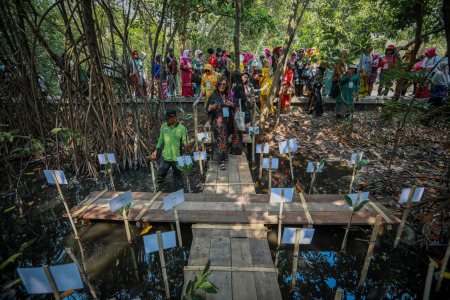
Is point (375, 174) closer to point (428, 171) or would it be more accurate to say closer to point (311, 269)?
point (428, 171)

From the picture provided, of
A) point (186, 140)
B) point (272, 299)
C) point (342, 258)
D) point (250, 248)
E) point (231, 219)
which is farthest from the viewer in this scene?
point (186, 140)

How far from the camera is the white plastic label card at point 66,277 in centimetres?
171

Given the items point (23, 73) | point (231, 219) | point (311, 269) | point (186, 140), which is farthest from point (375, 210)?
point (23, 73)

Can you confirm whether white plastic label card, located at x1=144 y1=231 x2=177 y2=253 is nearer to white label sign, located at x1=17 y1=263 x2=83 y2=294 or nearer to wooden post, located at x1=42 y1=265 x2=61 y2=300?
white label sign, located at x1=17 y1=263 x2=83 y2=294

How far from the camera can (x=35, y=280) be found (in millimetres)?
1705

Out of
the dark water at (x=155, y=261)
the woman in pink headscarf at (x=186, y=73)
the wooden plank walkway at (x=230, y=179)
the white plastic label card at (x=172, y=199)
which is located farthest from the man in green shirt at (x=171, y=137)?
the woman in pink headscarf at (x=186, y=73)

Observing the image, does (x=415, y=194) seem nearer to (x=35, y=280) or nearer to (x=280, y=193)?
(x=280, y=193)

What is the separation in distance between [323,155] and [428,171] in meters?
2.10

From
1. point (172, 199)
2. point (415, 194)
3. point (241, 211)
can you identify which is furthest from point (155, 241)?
point (415, 194)

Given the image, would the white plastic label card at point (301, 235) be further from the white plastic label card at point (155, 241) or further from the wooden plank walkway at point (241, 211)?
the white plastic label card at point (155, 241)

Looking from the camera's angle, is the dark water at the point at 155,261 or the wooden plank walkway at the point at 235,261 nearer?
the wooden plank walkway at the point at 235,261

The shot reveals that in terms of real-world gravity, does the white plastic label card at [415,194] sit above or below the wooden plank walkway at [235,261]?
above

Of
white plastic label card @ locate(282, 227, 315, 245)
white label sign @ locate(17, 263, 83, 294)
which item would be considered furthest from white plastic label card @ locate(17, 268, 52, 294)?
white plastic label card @ locate(282, 227, 315, 245)

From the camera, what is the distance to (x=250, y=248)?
276 cm
